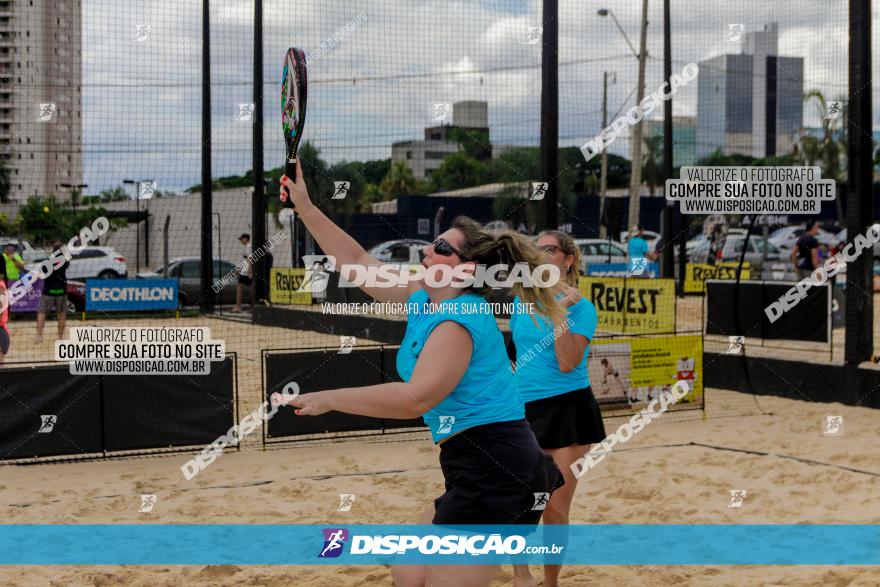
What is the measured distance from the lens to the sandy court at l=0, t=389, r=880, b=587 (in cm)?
474

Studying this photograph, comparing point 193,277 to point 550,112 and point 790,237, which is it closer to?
point 550,112

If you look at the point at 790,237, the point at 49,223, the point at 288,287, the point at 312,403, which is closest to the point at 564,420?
the point at 312,403

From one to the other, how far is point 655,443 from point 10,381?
5.37 metres

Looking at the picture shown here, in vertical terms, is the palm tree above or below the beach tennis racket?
above

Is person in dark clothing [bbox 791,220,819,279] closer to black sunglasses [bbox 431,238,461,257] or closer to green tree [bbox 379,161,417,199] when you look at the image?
black sunglasses [bbox 431,238,461,257]

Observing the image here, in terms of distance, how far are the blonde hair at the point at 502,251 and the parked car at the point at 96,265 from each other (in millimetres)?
22640

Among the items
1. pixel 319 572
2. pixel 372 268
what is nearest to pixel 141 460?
pixel 319 572

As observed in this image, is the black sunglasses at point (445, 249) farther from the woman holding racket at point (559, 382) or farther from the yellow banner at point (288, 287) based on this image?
the yellow banner at point (288, 287)

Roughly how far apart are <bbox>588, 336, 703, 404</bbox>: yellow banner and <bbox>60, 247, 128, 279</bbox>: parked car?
17955mm

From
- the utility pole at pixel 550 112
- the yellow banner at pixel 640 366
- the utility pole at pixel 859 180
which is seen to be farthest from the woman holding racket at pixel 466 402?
the utility pole at pixel 859 180

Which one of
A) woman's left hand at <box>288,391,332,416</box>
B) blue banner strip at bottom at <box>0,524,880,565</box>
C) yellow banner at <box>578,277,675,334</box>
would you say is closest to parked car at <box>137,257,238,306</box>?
yellow banner at <box>578,277,675,334</box>

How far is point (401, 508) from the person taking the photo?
600 cm

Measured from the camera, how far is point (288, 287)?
1912 cm

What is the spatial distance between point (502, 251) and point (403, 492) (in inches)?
→ 147
